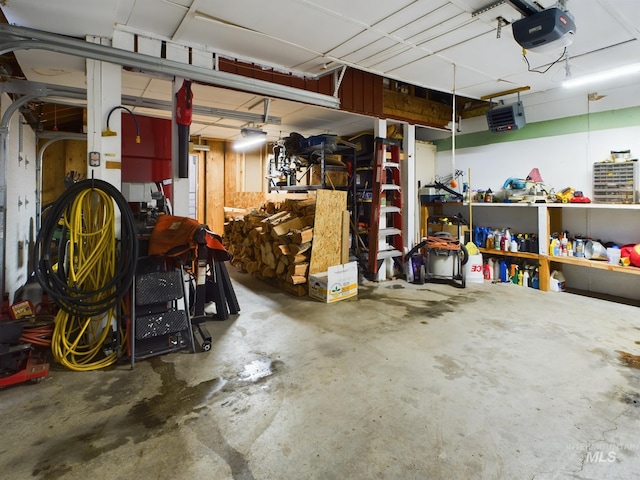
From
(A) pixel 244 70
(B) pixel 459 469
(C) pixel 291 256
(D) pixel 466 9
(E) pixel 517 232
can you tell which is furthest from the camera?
(E) pixel 517 232

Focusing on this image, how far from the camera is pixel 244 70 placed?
4.12 meters

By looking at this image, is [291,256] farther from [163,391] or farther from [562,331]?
[562,331]

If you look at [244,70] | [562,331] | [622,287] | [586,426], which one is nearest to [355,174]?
[244,70]

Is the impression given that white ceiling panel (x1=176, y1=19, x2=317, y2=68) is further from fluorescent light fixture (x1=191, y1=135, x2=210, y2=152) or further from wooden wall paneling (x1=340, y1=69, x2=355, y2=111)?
fluorescent light fixture (x1=191, y1=135, x2=210, y2=152)

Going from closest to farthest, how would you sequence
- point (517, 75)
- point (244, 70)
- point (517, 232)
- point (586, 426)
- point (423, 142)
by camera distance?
1. point (586, 426)
2. point (244, 70)
3. point (517, 75)
4. point (517, 232)
5. point (423, 142)

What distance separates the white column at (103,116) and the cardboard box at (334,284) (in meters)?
2.65

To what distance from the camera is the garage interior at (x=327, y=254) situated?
81.4 inches

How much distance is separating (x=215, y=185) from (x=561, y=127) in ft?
23.0

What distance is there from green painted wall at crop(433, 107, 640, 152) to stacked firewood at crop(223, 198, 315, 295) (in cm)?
345

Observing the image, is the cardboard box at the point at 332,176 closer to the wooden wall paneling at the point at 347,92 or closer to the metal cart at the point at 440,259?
the wooden wall paneling at the point at 347,92

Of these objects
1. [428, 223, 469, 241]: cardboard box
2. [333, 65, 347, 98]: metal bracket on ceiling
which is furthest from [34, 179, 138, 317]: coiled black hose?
[428, 223, 469, 241]: cardboard box

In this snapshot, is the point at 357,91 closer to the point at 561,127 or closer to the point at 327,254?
the point at 327,254

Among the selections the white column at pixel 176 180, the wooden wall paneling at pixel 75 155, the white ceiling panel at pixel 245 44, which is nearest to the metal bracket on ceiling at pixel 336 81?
the white ceiling panel at pixel 245 44

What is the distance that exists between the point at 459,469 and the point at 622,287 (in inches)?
193
